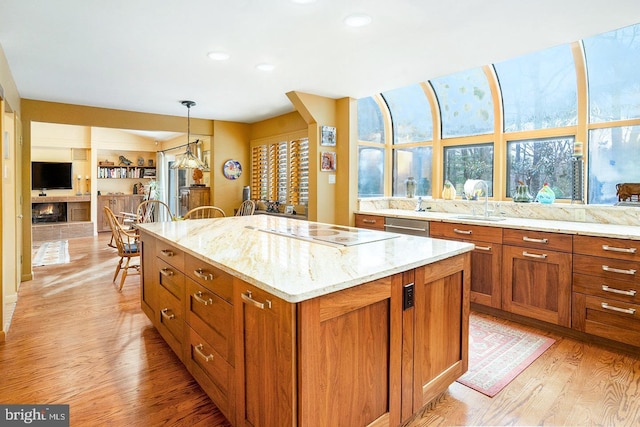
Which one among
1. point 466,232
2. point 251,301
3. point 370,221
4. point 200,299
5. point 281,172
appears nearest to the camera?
point 251,301

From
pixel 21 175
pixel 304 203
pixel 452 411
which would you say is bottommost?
pixel 452 411

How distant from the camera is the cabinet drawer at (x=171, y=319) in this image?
2197 millimetres

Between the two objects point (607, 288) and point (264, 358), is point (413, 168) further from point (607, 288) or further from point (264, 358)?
point (264, 358)

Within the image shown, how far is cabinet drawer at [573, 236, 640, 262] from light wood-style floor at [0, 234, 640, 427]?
2.24 ft

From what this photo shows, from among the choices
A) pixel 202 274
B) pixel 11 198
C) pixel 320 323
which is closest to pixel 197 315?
pixel 202 274

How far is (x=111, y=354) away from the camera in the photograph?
250cm

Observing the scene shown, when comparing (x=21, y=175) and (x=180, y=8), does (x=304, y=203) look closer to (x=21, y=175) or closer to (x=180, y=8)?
(x=180, y=8)

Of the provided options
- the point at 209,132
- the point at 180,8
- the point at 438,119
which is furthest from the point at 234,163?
the point at 180,8

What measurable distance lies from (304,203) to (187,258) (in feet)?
10.6

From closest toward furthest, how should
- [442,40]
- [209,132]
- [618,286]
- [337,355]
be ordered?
[337,355] → [618,286] → [442,40] → [209,132]

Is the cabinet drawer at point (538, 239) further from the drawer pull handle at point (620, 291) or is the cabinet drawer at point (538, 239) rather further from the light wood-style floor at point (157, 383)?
the light wood-style floor at point (157, 383)

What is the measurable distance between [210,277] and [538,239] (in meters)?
2.50

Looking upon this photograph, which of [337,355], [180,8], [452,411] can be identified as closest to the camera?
[337,355]

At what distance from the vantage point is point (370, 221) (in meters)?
4.34
